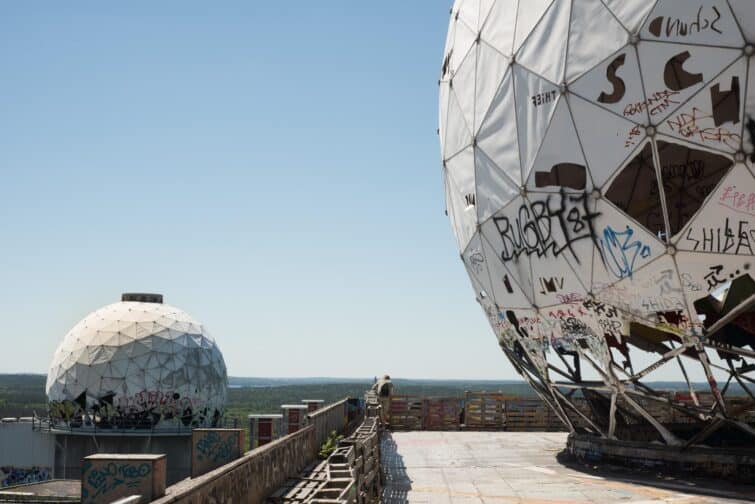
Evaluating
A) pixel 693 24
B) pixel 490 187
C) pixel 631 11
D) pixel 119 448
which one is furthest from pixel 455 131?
pixel 119 448

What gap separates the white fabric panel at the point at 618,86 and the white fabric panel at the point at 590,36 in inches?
7.4

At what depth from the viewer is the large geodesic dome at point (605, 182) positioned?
47.4ft

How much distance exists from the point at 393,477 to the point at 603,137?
28.2 feet

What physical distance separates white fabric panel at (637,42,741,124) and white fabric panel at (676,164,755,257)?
1664mm

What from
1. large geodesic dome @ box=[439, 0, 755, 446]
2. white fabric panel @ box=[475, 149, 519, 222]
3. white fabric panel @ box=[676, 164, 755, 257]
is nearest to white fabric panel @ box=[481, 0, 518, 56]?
large geodesic dome @ box=[439, 0, 755, 446]

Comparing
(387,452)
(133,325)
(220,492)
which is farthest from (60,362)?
(220,492)

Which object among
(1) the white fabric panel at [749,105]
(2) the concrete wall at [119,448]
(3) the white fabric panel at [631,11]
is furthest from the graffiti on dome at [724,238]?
(2) the concrete wall at [119,448]

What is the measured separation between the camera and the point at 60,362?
44094 millimetres

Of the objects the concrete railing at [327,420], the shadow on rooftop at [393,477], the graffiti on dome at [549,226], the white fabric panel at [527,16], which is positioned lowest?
the shadow on rooftop at [393,477]

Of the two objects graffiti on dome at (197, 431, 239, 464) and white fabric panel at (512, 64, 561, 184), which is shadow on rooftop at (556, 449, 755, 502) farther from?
graffiti on dome at (197, 431, 239, 464)

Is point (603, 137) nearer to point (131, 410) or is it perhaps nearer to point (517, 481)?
point (517, 481)

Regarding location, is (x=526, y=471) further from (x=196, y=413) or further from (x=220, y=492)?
(x=196, y=413)

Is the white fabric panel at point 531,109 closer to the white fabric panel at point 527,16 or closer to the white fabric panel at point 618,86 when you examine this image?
the white fabric panel at point 527,16

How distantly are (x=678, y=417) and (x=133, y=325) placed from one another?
28.9m
